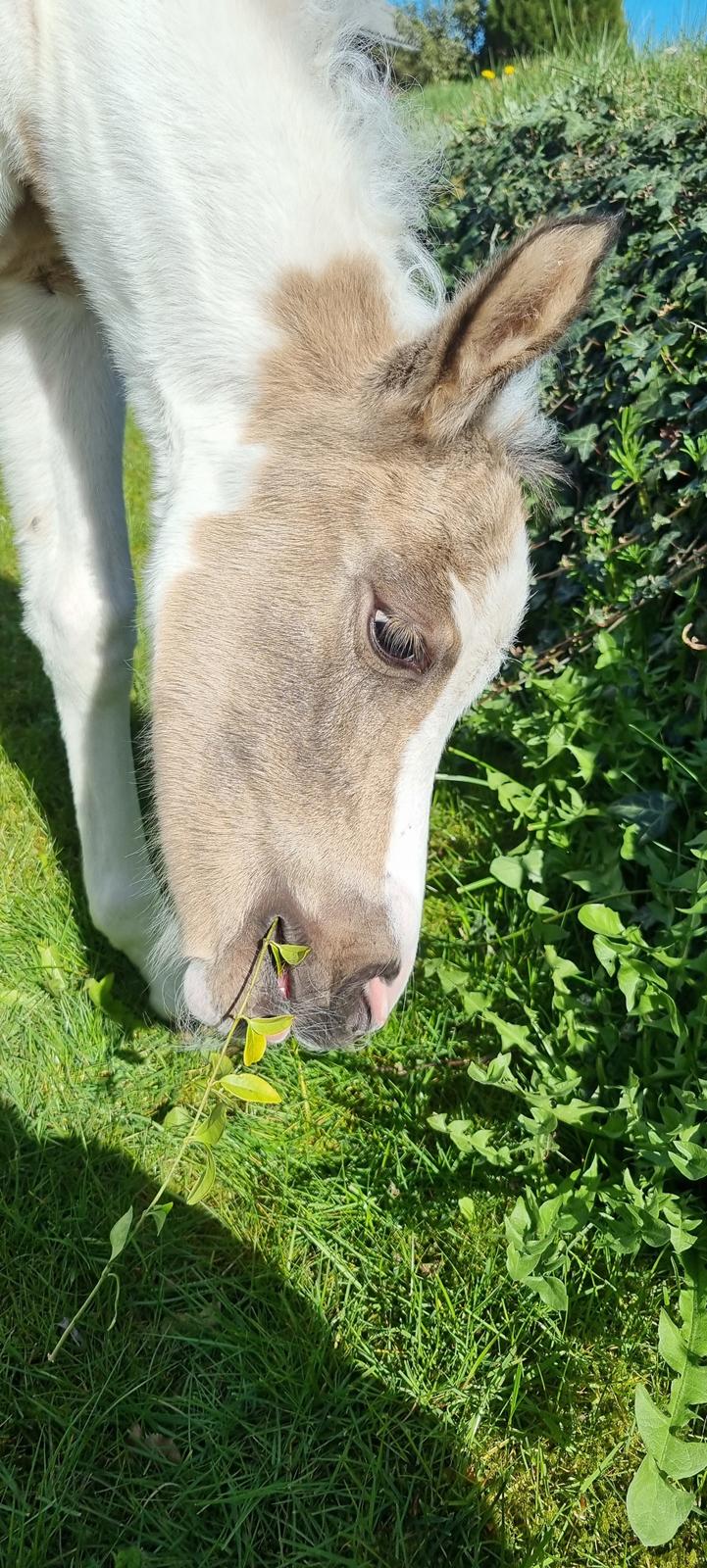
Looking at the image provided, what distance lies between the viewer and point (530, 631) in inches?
168

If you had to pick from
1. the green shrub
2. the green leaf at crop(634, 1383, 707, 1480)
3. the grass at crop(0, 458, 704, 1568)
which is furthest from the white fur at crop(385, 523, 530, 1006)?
the green leaf at crop(634, 1383, 707, 1480)

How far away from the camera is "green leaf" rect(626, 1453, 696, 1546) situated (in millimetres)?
1766

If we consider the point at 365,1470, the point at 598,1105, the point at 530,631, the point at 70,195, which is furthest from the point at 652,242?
the point at 365,1470

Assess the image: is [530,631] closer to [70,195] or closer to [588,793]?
[588,793]

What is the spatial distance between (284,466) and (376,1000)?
3.70 feet

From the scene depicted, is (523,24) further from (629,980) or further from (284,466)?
(629,980)

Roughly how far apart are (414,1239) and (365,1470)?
54 cm

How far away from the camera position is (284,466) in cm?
226

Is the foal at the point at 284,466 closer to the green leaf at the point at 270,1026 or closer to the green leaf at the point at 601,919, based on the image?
the green leaf at the point at 270,1026

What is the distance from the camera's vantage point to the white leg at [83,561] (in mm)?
2924

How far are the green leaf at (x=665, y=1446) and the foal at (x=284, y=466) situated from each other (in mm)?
852

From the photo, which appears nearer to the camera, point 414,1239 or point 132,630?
point 414,1239

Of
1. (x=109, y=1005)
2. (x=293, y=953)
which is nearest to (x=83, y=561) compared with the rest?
(x=109, y=1005)

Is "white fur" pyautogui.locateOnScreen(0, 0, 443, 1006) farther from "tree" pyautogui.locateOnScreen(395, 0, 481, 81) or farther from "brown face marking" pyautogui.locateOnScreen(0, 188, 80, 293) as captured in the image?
"tree" pyautogui.locateOnScreen(395, 0, 481, 81)
